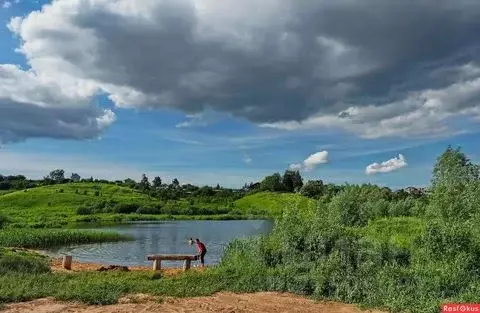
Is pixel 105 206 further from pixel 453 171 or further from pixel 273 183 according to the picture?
pixel 453 171

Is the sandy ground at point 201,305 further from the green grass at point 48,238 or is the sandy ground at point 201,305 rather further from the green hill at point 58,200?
the green hill at point 58,200

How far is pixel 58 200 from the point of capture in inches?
5148

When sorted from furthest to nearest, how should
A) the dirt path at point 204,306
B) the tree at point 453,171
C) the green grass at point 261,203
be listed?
the green grass at point 261,203
the tree at point 453,171
the dirt path at point 204,306

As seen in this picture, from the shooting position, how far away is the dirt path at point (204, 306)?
15945mm

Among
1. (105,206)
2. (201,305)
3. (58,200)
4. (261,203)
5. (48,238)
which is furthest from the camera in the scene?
(261,203)

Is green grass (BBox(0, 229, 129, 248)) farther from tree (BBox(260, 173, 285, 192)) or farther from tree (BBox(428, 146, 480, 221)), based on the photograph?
tree (BBox(260, 173, 285, 192))

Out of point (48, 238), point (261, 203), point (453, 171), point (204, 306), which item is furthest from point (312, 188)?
point (204, 306)

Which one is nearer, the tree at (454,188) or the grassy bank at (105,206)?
the tree at (454,188)

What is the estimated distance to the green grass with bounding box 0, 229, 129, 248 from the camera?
52094mm

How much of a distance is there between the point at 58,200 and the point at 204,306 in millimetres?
122038

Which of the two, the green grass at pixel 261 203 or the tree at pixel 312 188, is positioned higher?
the tree at pixel 312 188

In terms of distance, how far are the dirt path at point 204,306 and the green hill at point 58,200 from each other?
73748mm

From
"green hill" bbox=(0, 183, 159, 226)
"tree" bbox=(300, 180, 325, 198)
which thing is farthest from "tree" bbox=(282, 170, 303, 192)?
"green hill" bbox=(0, 183, 159, 226)

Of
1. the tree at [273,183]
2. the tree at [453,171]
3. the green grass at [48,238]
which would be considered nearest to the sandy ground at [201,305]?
the tree at [453,171]
